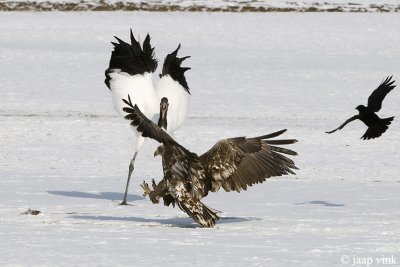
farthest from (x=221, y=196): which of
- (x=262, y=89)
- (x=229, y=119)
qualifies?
(x=262, y=89)

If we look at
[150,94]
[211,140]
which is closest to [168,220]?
[150,94]

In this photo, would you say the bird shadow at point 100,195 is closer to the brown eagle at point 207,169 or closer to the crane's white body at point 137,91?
the crane's white body at point 137,91

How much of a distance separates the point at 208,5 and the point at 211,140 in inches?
733

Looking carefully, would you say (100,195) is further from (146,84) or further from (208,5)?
(208,5)

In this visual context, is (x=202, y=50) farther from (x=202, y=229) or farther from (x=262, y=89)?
(x=202, y=229)

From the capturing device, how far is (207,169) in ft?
28.8

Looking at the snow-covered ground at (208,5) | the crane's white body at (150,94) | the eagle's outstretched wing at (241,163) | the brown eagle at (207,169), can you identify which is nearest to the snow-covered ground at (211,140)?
the brown eagle at (207,169)

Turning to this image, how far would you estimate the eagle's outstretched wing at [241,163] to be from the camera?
880 centimetres

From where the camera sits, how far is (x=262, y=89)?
21922mm

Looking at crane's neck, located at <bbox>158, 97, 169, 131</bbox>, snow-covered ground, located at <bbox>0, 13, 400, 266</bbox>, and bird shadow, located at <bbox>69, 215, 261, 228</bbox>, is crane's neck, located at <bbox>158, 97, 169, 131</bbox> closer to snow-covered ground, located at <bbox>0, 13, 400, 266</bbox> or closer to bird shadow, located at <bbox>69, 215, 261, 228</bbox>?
snow-covered ground, located at <bbox>0, 13, 400, 266</bbox>

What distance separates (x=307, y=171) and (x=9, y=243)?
24.4ft

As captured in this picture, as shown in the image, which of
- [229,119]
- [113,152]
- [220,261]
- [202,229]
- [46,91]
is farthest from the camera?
[46,91]


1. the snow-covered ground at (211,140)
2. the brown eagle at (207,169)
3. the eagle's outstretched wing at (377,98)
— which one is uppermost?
the eagle's outstretched wing at (377,98)

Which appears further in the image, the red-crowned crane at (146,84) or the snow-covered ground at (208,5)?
the snow-covered ground at (208,5)
